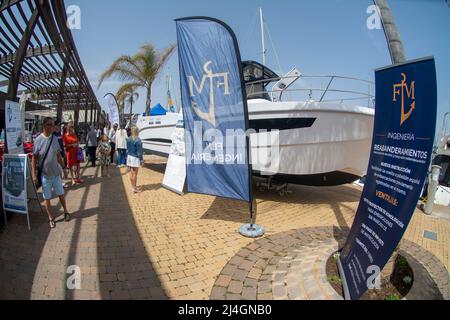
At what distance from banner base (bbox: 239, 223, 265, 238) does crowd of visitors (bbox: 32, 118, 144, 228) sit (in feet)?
10.0

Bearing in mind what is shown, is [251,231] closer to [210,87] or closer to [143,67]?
[210,87]

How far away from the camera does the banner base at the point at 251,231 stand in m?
4.00

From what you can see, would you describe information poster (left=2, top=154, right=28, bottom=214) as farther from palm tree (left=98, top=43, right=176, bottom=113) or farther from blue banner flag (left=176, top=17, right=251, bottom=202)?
palm tree (left=98, top=43, right=176, bottom=113)

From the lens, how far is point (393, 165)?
224 centimetres

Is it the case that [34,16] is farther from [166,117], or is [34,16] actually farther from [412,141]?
[412,141]

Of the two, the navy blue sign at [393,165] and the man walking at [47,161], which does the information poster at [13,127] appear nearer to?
the man walking at [47,161]

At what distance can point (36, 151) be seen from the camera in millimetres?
3977

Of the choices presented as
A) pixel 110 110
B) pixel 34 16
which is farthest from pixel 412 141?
pixel 110 110

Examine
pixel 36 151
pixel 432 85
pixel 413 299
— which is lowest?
pixel 413 299

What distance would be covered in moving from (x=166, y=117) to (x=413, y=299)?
25.9 ft

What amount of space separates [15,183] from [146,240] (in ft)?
7.89

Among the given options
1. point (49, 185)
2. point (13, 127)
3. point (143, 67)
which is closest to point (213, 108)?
point (49, 185)

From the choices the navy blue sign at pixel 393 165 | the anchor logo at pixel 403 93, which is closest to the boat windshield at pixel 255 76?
the navy blue sign at pixel 393 165

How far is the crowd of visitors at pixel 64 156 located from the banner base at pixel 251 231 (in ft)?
10.0
